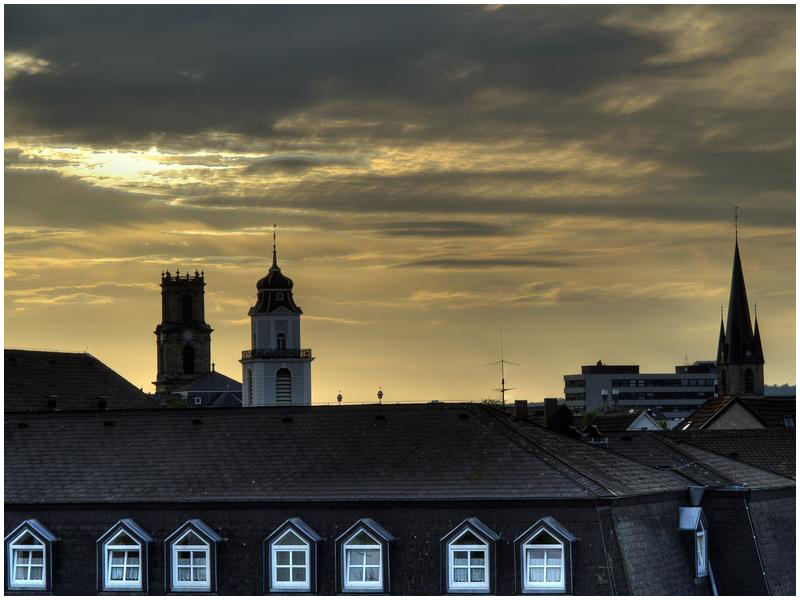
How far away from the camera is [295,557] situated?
185 ft

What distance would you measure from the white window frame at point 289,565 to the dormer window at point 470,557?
4580 mm

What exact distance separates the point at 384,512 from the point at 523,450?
5246mm

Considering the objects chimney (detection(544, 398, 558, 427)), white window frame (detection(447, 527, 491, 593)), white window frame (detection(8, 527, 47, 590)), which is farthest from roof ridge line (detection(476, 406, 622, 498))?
chimney (detection(544, 398, 558, 427))

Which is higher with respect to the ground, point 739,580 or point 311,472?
point 311,472

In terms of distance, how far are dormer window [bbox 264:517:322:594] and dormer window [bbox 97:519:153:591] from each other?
14.0ft

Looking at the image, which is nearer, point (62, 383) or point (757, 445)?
point (62, 383)

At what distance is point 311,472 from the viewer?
58781mm

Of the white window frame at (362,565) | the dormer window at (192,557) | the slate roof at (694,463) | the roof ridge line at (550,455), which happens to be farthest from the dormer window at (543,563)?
the slate roof at (694,463)

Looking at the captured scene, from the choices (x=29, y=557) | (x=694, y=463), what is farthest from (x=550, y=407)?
(x=29, y=557)

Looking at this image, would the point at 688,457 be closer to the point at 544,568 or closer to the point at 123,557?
the point at 544,568

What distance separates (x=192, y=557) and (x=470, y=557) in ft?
30.7

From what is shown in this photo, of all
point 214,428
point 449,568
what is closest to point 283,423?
point 214,428

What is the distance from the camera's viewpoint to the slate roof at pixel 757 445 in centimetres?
8888

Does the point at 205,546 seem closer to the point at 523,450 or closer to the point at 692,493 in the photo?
the point at 523,450
